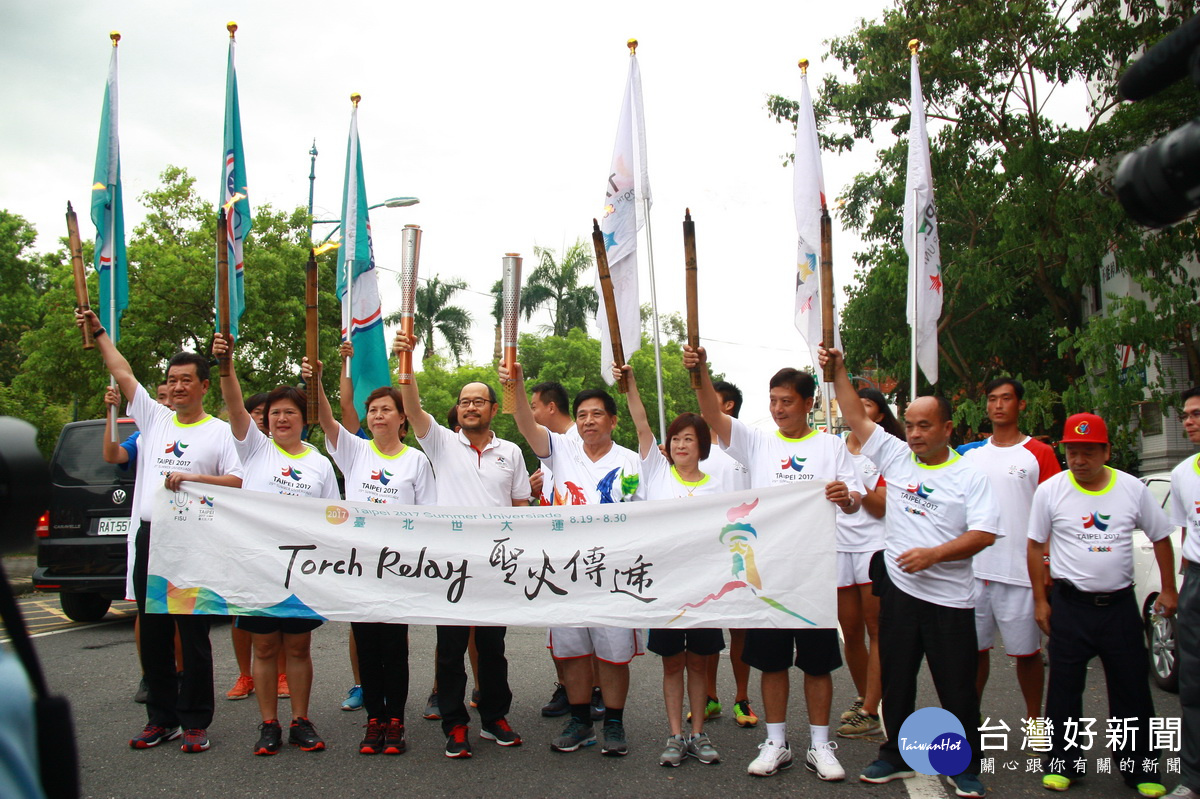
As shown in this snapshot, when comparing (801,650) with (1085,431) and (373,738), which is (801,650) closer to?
(1085,431)

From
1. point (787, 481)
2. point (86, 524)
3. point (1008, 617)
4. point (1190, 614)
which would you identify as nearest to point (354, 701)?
point (787, 481)

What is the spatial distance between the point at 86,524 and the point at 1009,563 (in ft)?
25.8

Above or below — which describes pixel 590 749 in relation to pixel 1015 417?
below

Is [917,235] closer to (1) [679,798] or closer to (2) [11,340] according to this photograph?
(1) [679,798]

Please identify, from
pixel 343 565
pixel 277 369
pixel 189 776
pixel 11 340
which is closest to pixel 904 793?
pixel 343 565

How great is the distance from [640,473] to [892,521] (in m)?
1.46

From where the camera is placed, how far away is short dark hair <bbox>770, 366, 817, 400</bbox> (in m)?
4.81

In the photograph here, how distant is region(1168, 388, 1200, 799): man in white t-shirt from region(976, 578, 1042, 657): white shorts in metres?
0.79

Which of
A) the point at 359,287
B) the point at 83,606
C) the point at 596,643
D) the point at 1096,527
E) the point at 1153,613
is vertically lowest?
the point at 83,606

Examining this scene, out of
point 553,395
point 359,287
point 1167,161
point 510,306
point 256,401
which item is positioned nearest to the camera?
point 1167,161

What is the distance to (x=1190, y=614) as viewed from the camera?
3998 millimetres

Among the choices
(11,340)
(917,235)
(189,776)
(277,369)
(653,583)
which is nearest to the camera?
(189,776)

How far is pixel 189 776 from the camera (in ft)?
14.4

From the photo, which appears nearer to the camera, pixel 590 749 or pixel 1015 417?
pixel 590 749
